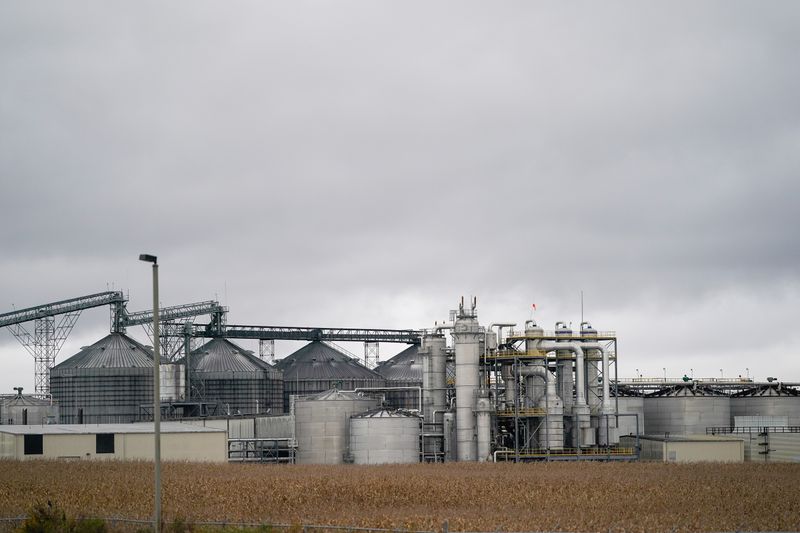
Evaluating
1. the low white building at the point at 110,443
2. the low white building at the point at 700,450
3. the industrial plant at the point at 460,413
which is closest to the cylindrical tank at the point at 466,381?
the industrial plant at the point at 460,413

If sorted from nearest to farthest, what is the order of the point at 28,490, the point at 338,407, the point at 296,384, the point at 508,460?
the point at 28,490, the point at 508,460, the point at 338,407, the point at 296,384

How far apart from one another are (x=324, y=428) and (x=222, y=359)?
95.6 feet

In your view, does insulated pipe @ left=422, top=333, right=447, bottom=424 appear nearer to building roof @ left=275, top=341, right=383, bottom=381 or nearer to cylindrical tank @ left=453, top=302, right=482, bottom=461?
cylindrical tank @ left=453, top=302, right=482, bottom=461

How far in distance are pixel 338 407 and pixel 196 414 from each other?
2572 cm

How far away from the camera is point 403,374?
11431cm

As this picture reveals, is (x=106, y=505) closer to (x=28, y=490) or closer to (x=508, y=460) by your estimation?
(x=28, y=490)

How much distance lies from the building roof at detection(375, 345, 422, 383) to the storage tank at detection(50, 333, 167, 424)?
87.4ft

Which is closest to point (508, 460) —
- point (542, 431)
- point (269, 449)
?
point (542, 431)

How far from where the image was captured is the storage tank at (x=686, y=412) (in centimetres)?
8781

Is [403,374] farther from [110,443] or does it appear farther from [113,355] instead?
[110,443]

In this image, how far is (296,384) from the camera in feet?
361

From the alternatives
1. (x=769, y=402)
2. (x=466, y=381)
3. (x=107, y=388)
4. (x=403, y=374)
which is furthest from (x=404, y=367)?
(x=466, y=381)

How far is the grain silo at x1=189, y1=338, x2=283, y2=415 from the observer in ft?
328

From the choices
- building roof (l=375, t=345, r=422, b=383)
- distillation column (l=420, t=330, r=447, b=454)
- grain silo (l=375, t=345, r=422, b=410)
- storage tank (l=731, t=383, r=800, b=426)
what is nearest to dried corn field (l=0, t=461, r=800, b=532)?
distillation column (l=420, t=330, r=447, b=454)
